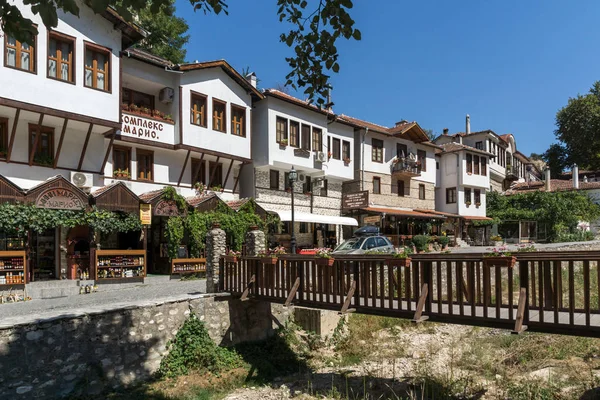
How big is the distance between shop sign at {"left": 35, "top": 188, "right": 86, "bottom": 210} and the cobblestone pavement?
11.4 ft

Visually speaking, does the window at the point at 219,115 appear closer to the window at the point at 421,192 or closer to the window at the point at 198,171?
the window at the point at 198,171

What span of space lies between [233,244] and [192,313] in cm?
920

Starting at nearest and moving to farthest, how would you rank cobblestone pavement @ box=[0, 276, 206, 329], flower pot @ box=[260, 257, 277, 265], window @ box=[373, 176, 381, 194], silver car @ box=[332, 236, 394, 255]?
cobblestone pavement @ box=[0, 276, 206, 329]
flower pot @ box=[260, 257, 277, 265]
silver car @ box=[332, 236, 394, 255]
window @ box=[373, 176, 381, 194]

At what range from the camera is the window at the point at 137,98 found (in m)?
20.6

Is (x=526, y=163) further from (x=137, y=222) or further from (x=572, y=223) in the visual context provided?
(x=137, y=222)


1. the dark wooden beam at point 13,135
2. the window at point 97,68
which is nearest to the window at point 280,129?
the window at point 97,68

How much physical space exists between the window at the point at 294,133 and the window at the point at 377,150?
7.73m

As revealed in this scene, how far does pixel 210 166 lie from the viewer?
23.2 m

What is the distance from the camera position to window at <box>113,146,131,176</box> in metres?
19.6

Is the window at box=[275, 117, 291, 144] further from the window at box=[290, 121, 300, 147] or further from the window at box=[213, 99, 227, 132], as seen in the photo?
the window at box=[213, 99, 227, 132]

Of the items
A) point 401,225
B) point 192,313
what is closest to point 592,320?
point 192,313

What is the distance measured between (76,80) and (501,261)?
15.6 metres

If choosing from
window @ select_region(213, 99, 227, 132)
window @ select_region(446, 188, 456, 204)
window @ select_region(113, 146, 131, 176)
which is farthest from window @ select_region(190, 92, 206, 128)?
window @ select_region(446, 188, 456, 204)

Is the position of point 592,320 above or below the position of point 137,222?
below
